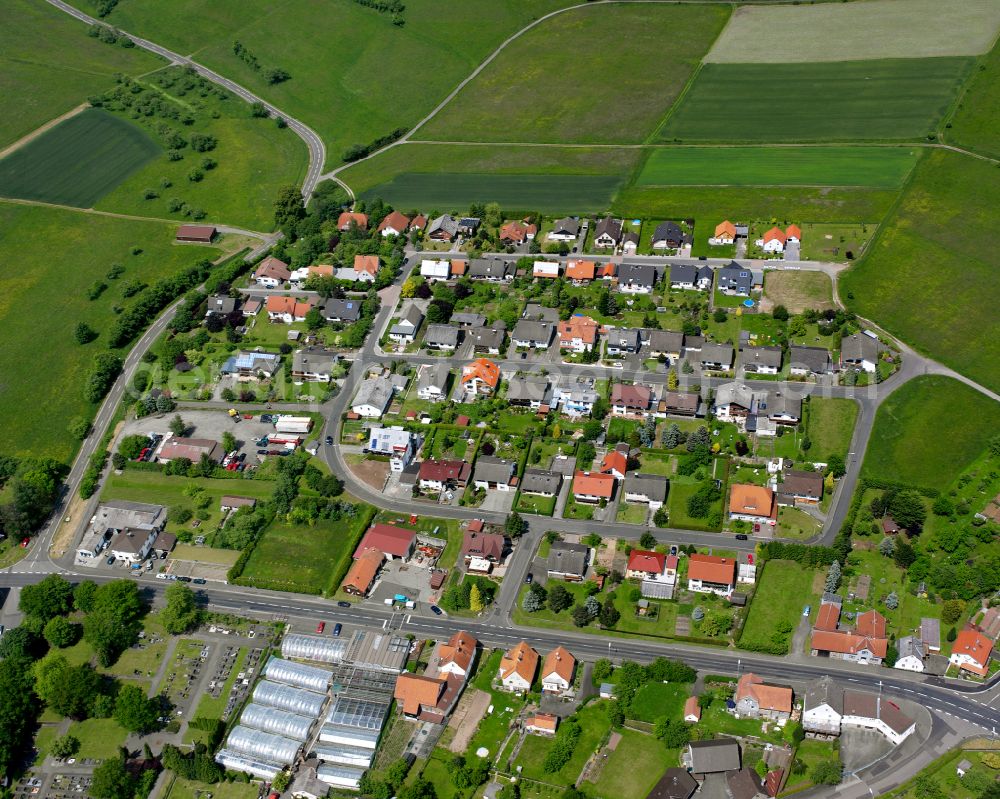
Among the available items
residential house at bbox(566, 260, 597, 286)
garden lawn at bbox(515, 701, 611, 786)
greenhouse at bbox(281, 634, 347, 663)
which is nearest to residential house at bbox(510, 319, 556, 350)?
residential house at bbox(566, 260, 597, 286)

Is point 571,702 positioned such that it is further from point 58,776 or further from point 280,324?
point 280,324

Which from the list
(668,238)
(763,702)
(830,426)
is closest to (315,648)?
(763,702)

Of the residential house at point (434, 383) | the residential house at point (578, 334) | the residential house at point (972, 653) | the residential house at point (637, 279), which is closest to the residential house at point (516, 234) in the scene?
the residential house at point (637, 279)

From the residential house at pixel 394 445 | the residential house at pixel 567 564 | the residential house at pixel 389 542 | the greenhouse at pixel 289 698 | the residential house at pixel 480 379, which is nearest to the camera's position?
the greenhouse at pixel 289 698

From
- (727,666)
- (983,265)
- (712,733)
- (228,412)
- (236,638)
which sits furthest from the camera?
(983,265)

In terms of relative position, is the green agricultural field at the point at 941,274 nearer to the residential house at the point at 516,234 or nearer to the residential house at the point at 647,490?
the residential house at the point at 647,490

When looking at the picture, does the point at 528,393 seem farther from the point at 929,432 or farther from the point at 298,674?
the point at 929,432

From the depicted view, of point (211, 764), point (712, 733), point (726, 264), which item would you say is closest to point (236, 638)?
point (211, 764)
